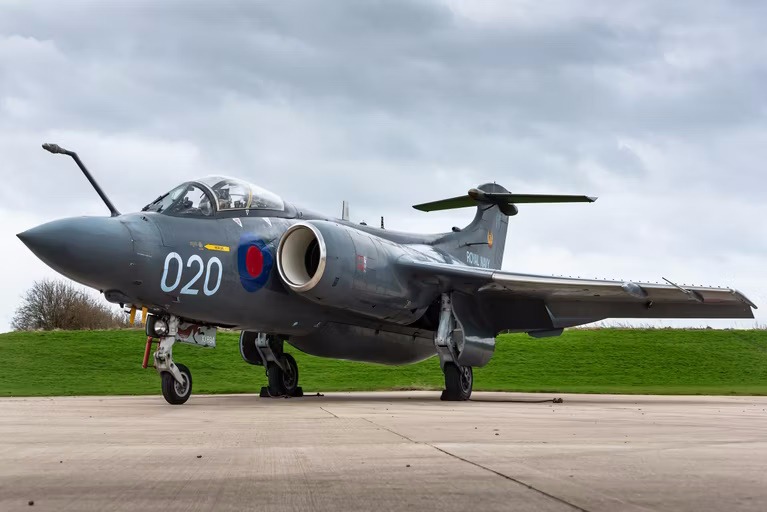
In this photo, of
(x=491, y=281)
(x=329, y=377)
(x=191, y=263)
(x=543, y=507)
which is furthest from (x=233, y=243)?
(x=329, y=377)

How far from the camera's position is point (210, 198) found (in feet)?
45.6

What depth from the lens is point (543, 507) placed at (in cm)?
358

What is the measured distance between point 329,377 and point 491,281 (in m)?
13.7

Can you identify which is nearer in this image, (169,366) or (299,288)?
(169,366)

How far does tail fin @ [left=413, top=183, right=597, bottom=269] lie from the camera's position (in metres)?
20.9

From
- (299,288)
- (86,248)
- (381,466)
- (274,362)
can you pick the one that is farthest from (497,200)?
(381,466)

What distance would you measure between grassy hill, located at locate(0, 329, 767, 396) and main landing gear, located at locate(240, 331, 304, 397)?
8.32 m

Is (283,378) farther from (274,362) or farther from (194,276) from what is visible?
(194,276)

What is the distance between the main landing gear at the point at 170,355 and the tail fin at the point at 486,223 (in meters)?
8.02

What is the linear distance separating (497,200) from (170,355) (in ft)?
36.2

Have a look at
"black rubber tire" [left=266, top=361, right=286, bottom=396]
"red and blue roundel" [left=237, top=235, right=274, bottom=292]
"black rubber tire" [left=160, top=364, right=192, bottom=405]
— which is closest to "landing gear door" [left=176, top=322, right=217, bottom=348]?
"black rubber tire" [left=160, top=364, right=192, bottom=405]

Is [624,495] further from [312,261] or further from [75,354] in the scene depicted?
[75,354]

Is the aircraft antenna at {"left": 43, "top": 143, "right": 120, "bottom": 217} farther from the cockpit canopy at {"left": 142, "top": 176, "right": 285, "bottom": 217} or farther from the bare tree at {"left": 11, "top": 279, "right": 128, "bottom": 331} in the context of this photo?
the bare tree at {"left": 11, "top": 279, "right": 128, "bottom": 331}

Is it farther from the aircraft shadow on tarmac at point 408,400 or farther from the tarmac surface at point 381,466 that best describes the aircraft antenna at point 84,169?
the tarmac surface at point 381,466
